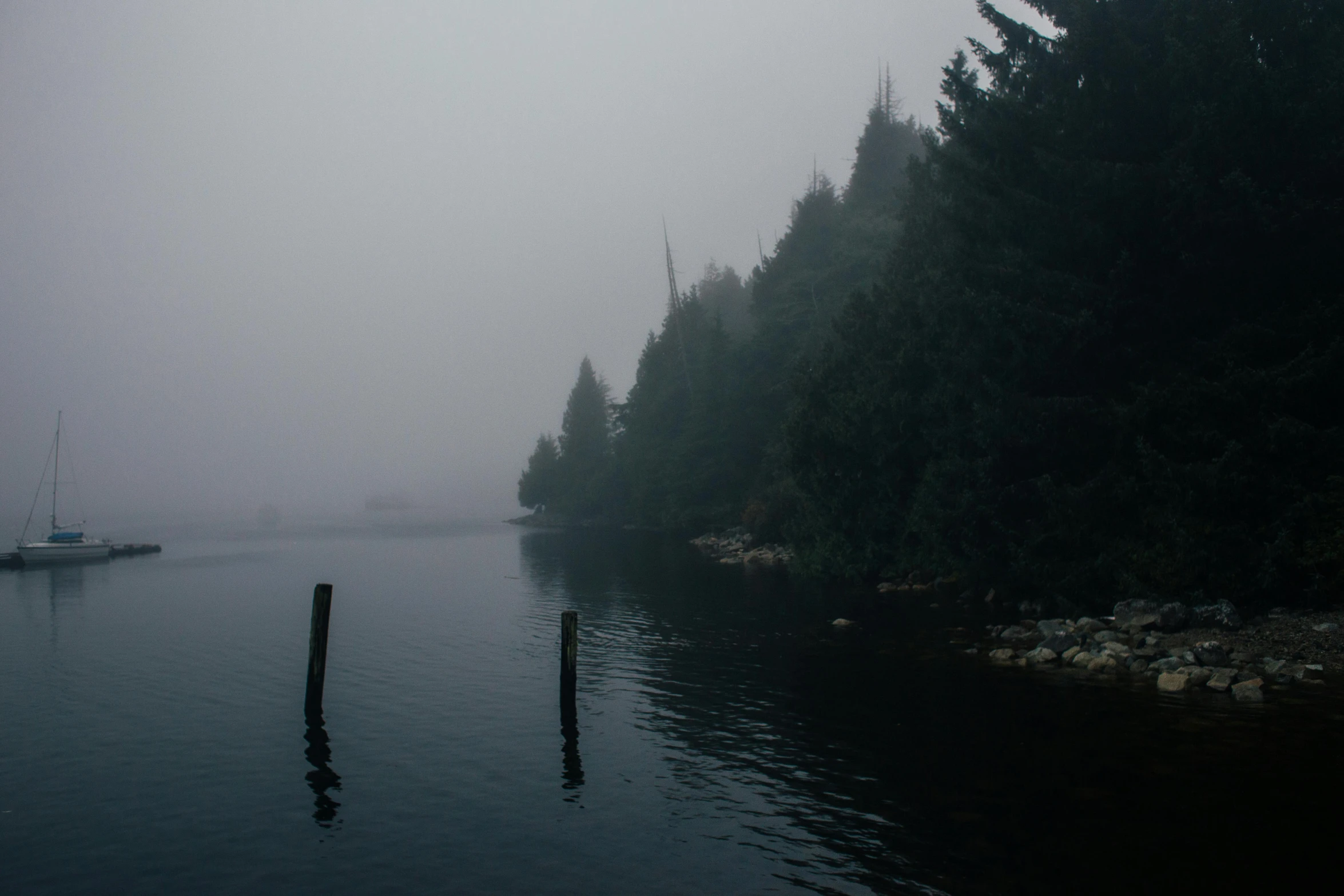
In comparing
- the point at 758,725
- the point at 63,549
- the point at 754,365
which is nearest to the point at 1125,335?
the point at 758,725

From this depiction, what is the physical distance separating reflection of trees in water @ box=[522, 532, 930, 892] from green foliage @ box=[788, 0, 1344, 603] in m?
9.88

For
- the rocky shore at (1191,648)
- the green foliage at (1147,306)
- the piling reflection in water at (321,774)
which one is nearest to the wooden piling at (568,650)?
the piling reflection in water at (321,774)

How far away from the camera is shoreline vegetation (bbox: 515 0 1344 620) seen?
73.8 feet

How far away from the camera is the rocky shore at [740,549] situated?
54781 mm

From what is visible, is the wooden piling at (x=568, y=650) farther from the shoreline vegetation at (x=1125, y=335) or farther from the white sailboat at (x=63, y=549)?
the white sailboat at (x=63, y=549)

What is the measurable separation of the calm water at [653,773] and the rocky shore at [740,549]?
80.6 feet

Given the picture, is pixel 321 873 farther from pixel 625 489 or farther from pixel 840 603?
pixel 625 489

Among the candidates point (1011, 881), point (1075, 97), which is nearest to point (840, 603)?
point (1075, 97)

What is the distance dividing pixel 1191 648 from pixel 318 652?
22.0 m

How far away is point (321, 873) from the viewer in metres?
11.8

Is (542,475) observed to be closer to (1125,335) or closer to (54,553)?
(54,553)

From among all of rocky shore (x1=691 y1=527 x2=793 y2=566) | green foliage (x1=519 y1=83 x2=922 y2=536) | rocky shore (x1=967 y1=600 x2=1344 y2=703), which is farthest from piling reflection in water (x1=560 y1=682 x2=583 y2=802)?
green foliage (x1=519 y1=83 x2=922 y2=536)

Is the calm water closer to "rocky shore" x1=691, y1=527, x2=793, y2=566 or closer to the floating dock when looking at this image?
"rocky shore" x1=691, y1=527, x2=793, y2=566

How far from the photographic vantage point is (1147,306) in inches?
1021
